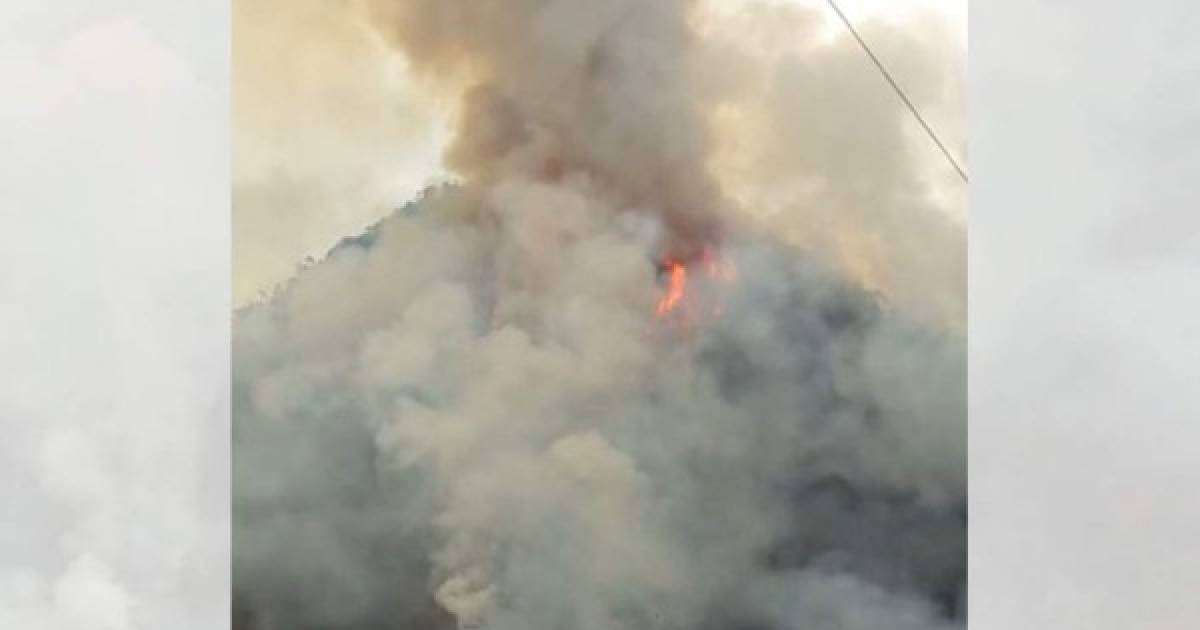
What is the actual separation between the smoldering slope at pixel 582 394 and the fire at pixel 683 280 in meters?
0.02

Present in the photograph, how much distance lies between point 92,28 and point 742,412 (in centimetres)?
108

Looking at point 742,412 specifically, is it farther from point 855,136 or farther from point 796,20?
point 796,20

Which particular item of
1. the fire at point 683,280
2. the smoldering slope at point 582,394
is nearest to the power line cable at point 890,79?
the smoldering slope at point 582,394

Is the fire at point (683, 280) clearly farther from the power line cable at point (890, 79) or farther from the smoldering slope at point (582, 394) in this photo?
the power line cable at point (890, 79)

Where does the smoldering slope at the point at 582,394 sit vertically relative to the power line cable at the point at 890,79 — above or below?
below

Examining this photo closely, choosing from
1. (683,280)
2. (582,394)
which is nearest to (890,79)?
(683,280)

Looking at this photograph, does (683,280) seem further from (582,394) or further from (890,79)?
(890,79)

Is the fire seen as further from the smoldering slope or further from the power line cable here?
the power line cable

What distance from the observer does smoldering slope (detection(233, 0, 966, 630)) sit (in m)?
1.80

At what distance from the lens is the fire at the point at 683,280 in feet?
5.95

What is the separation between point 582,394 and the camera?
5.94 ft

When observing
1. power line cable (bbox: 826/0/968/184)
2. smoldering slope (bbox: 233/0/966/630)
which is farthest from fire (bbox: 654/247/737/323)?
power line cable (bbox: 826/0/968/184)

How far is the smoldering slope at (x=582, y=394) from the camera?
1.80 metres

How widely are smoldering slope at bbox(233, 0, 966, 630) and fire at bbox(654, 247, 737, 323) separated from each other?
2 cm
